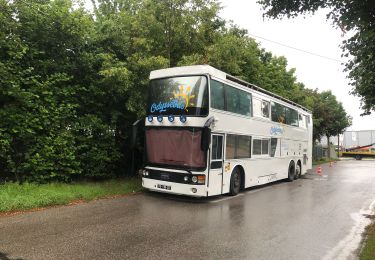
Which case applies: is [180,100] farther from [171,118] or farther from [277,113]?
[277,113]

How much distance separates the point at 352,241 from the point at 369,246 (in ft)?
2.34

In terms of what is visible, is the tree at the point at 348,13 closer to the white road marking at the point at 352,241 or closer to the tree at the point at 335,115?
the white road marking at the point at 352,241

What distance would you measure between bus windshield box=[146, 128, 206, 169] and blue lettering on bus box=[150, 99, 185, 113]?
2.17 feet

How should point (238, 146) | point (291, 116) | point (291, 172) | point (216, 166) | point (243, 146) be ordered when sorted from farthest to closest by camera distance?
1. point (291, 172)
2. point (291, 116)
3. point (243, 146)
4. point (238, 146)
5. point (216, 166)

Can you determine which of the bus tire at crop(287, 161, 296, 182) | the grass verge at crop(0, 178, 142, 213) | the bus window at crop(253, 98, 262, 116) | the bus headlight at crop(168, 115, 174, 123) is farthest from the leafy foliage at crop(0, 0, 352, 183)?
the bus tire at crop(287, 161, 296, 182)

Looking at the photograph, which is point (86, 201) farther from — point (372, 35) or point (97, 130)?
Answer: point (372, 35)

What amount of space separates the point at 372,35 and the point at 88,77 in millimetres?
10159

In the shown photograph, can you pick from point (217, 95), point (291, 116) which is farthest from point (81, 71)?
point (291, 116)

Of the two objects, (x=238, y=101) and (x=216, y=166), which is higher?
(x=238, y=101)

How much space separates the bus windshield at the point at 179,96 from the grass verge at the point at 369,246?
530 centimetres

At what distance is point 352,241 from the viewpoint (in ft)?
23.8

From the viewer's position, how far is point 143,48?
563 inches

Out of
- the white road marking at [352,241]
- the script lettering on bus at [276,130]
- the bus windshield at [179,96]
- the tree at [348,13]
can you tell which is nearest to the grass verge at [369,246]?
the white road marking at [352,241]

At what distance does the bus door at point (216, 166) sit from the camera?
1070 cm
